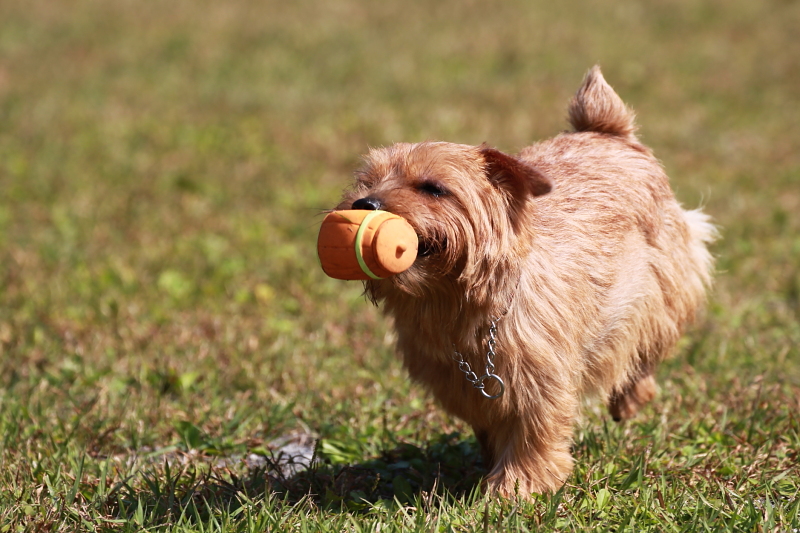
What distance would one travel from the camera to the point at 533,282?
9.32ft

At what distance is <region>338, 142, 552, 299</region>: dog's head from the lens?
2557 millimetres

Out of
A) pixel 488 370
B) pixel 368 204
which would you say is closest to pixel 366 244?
pixel 368 204

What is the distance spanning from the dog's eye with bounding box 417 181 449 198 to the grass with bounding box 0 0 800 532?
102cm

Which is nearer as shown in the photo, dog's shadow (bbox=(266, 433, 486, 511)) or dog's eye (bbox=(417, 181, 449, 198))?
dog's eye (bbox=(417, 181, 449, 198))

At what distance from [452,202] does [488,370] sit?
60 centimetres

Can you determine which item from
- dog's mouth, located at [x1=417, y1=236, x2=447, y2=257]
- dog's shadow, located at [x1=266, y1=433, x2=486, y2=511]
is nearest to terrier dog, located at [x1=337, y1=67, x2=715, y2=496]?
dog's mouth, located at [x1=417, y1=236, x2=447, y2=257]

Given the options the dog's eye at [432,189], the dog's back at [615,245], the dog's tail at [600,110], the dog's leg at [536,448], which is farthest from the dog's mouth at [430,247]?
the dog's tail at [600,110]

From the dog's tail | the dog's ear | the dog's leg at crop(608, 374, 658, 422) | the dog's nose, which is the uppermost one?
the dog's tail

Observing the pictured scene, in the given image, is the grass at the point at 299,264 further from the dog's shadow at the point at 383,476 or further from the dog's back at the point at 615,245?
the dog's back at the point at 615,245

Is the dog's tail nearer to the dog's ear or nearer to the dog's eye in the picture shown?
the dog's ear

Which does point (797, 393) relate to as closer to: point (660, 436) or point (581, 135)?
point (660, 436)

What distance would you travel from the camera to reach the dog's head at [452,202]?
2557 millimetres

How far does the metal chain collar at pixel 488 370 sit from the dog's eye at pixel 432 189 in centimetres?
47

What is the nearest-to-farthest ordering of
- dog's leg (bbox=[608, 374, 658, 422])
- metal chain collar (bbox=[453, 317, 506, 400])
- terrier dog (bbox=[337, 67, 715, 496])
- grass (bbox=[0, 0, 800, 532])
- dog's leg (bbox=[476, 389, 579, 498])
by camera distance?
terrier dog (bbox=[337, 67, 715, 496]) < metal chain collar (bbox=[453, 317, 506, 400]) < dog's leg (bbox=[476, 389, 579, 498]) < grass (bbox=[0, 0, 800, 532]) < dog's leg (bbox=[608, 374, 658, 422])
